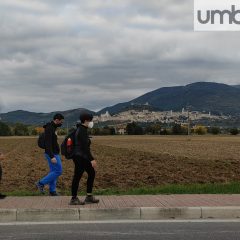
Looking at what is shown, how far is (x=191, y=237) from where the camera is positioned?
788cm

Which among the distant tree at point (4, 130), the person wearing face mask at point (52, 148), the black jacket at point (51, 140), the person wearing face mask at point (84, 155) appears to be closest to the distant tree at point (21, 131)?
the distant tree at point (4, 130)

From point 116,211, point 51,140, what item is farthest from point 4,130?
point 116,211

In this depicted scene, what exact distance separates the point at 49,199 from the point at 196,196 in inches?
117

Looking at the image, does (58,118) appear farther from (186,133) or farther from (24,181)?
(186,133)

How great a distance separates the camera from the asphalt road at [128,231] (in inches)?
312

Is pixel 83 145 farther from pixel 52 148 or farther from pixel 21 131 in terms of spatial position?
pixel 21 131

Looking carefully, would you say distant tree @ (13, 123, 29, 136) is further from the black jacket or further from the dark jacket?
the dark jacket

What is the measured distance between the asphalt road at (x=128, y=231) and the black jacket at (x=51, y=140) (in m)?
2.85

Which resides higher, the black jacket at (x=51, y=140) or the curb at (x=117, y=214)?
the black jacket at (x=51, y=140)

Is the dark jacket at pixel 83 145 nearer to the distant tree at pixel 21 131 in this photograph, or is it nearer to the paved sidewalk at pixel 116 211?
the paved sidewalk at pixel 116 211

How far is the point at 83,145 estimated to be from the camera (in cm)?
1042

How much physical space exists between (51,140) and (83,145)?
1482 millimetres

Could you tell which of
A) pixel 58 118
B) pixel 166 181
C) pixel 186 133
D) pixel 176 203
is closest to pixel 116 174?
pixel 166 181

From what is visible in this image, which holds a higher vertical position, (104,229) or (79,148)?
(79,148)
